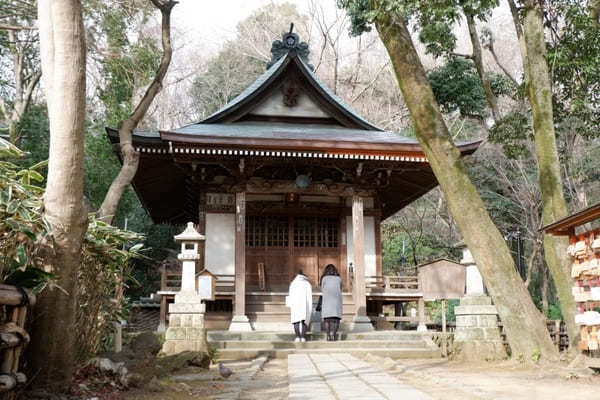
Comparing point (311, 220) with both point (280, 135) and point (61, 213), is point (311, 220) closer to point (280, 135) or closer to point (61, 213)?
point (280, 135)

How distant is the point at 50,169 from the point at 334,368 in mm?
4223

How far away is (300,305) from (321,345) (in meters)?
0.80

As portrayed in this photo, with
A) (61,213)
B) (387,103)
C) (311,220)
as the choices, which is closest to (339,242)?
(311,220)

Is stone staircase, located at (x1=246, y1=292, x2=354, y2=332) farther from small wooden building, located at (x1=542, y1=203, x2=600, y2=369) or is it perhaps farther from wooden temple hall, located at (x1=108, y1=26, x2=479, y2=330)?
small wooden building, located at (x1=542, y1=203, x2=600, y2=369)

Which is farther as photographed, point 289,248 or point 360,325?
point 289,248

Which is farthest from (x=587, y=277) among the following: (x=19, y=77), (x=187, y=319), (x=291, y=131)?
(x=19, y=77)

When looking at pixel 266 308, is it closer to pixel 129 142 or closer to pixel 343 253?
pixel 343 253

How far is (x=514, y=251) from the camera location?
69.8 ft

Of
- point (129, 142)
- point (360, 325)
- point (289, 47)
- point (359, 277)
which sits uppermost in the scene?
point (289, 47)

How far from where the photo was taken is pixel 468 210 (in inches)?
317

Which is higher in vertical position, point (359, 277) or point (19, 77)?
point (19, 77)

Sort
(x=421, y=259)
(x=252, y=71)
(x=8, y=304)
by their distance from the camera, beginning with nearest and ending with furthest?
1. (x=8, y=304)
2. (x=421, y=259)
3. (x=252, y=71)

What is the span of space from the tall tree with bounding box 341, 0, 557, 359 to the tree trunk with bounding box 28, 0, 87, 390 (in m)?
4.56

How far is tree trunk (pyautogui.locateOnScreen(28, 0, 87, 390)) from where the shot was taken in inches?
144
